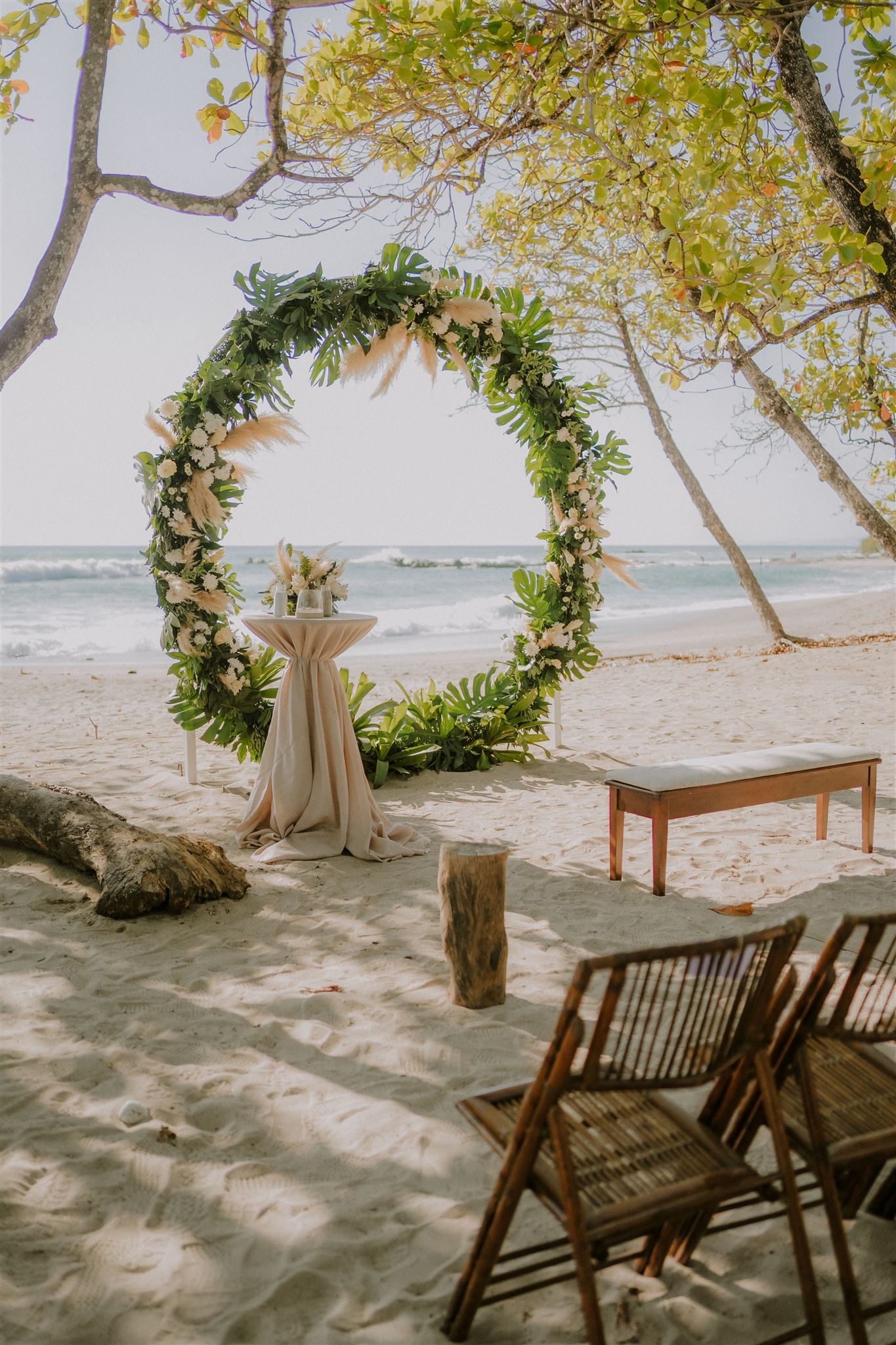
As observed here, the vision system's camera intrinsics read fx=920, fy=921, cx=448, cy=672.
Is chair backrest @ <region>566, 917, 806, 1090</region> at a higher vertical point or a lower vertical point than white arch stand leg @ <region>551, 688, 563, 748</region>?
higher

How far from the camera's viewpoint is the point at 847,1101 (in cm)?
191

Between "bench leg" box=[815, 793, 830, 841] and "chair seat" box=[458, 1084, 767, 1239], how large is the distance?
3.55m

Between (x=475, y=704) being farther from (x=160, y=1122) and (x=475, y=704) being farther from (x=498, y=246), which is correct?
(x=498, y=246)

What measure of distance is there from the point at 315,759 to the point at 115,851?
4.38 feet

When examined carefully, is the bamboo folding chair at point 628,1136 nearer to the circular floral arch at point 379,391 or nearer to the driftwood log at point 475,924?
the driftwood log at point 475,924

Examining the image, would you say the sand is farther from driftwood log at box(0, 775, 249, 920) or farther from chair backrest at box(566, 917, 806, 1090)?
chair backrest at box(566, 917, 806, 1090)

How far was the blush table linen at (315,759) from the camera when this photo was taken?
5211 mm

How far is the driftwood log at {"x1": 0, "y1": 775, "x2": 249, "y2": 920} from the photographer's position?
4.16m

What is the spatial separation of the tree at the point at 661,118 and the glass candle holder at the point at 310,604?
226 cm

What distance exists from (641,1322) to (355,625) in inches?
152

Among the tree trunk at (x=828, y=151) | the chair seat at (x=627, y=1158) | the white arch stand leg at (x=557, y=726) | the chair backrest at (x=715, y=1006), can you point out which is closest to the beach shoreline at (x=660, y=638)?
the white arch stand leg at (x=557, y=726)

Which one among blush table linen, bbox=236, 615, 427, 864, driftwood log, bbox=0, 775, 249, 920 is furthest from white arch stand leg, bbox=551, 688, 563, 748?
driftwood log, bbox=0, 775, 249, 920

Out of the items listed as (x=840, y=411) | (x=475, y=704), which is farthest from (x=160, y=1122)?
(x=840, y=411)

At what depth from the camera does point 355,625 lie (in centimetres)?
526
